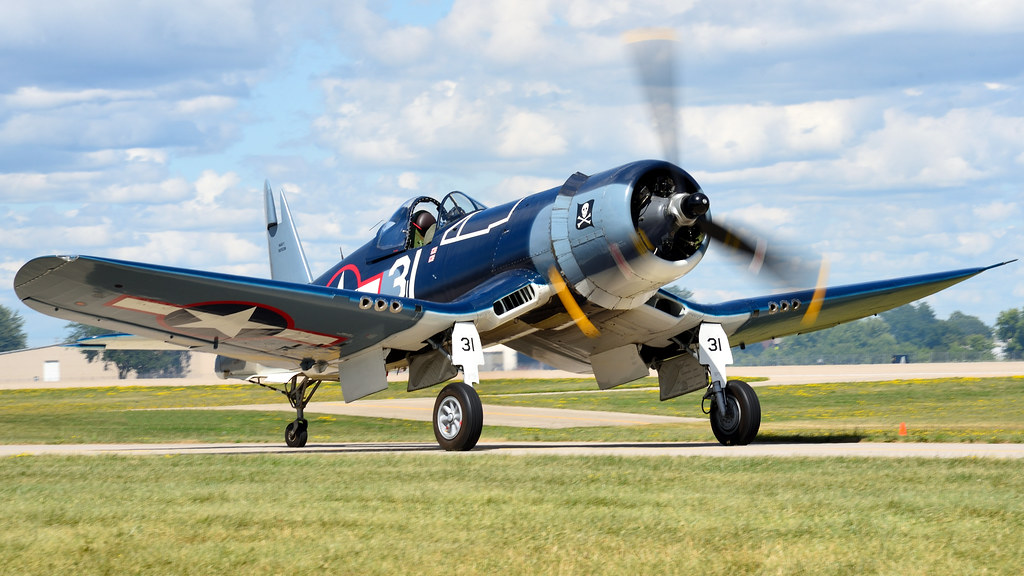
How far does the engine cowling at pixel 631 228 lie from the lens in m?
14.5

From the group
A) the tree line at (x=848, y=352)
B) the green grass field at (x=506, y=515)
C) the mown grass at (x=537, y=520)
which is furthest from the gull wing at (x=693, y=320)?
the tree line at (x=848, y=352)

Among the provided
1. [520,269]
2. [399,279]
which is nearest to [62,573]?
[520,269]

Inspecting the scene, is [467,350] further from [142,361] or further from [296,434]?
[142,361]

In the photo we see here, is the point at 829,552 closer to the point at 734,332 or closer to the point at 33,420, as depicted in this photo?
the point at 734,332

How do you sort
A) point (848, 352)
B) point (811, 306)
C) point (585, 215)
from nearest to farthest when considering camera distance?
point (585, 215), point (811, 306), point (848, 352)

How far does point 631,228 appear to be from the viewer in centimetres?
1453

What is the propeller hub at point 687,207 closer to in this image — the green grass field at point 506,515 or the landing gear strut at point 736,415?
the landing gear strut at point 736,415

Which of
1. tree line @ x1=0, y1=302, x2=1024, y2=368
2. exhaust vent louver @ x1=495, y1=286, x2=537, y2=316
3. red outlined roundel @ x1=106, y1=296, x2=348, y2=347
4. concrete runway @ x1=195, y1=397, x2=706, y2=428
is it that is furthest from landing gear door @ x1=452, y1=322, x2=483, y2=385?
tree line @ x1=0, y1=302, x2=1024, y2=368

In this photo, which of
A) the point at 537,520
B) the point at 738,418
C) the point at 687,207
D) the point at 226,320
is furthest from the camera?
the point at 738,418

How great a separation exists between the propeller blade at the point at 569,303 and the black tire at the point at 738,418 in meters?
2.36

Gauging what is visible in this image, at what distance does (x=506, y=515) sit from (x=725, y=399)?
907 cm

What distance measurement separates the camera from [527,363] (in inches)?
4670

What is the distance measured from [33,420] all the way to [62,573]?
3057 cm

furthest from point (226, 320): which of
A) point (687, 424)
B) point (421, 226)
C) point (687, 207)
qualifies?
point (687, 424)
